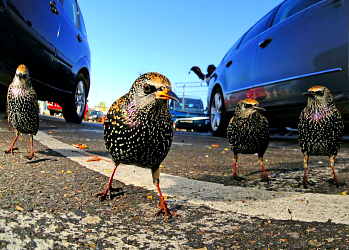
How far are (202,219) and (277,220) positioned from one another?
47 cm

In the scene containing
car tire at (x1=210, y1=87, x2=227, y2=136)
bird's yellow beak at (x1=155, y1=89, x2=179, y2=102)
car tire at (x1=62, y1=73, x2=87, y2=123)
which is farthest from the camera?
car tire at (x1=62, y1=73, x2=87, y2=123)

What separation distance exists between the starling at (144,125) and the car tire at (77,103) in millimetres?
6454

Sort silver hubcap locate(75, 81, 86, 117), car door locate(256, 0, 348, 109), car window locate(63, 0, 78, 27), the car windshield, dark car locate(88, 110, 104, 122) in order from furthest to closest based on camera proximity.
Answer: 1. dark car locate(88, 110, 104, 122)
2. the car windshield
3. silver hubcap locate(75, 81, 86, 117)
4. car window locate(63, 0, 78, 27)
5. car door locate(256, 0, 348, 109)

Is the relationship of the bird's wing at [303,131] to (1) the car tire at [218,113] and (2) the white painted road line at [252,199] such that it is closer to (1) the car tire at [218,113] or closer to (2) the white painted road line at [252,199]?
(2) the white painted road line at [252,199]

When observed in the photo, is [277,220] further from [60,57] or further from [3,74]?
[60,57]

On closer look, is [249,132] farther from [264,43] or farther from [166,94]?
[264,43]

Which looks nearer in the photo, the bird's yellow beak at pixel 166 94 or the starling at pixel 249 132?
the bird's yellow beak at pixel 166 94

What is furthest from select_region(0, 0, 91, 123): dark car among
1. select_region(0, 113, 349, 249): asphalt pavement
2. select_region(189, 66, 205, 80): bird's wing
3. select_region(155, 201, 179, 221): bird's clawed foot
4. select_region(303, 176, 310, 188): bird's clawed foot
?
select_region(189, 66, 205, 80): bird's wing

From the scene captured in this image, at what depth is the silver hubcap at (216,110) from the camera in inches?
320

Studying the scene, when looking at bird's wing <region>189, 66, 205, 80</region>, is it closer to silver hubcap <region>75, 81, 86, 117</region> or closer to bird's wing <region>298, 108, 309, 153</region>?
silver hubcap <region>75, 81, 86, 117</region>

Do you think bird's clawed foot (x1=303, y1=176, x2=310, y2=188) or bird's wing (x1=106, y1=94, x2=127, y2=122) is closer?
bird's wing (x1=106, y1=94, x2=127, y2=122)

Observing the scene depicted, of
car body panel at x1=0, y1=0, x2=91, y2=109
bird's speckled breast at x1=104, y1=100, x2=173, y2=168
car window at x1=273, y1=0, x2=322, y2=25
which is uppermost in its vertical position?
car window at x1=273, y1=0, x2=322, y2=25

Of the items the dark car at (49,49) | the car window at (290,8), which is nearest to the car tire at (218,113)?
Result: the car window at (290,8)

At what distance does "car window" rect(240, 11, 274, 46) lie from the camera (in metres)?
6.50
